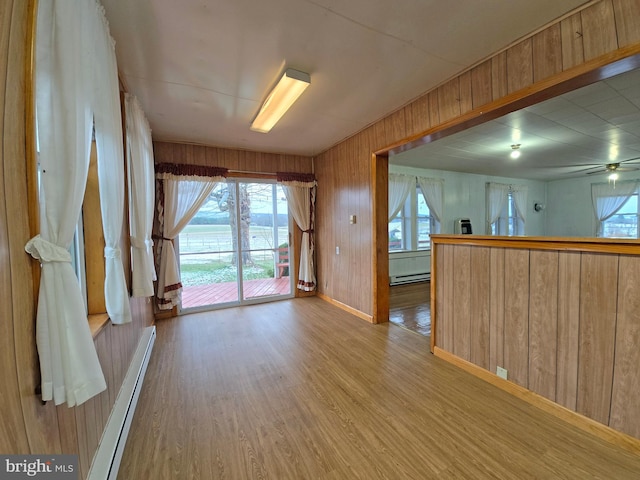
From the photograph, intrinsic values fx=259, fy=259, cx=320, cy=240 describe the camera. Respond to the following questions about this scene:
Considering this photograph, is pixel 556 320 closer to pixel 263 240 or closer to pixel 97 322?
pixel 97 322

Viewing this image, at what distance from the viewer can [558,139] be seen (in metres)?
4.04

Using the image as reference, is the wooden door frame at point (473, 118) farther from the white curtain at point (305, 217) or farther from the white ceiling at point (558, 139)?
the white curtain at point (305, 217)

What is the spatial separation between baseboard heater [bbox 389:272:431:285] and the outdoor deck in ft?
7.65

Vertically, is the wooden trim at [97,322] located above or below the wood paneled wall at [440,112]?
below

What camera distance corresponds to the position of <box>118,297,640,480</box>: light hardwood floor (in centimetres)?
144

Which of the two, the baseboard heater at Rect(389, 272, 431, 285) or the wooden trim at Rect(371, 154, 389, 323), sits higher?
the wooden trim at Rect(371, 154, 389, 323)

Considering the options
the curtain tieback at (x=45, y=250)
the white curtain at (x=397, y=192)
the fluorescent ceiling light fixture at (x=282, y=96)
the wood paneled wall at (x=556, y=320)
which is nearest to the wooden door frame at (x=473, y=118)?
the wood paneled wall at (x=556, y=320)

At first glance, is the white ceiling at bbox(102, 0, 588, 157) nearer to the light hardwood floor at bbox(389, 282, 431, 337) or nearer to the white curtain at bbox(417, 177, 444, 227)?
the light hardwood floor at bbox(389, 282, 431, 337)

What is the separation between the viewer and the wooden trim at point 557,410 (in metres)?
1.53

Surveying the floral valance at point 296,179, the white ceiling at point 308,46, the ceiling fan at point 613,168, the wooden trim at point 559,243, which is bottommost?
the wooden trim at point 559,243

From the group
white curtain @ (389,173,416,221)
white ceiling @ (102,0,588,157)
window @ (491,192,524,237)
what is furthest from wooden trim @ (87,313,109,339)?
window @ (491,192,524,237)

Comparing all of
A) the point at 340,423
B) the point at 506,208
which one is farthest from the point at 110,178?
the point at 506,208

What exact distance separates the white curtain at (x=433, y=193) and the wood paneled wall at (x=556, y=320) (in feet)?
12.8

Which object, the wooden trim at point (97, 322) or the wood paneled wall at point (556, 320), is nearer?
the wooden trim at point (97, 322)
